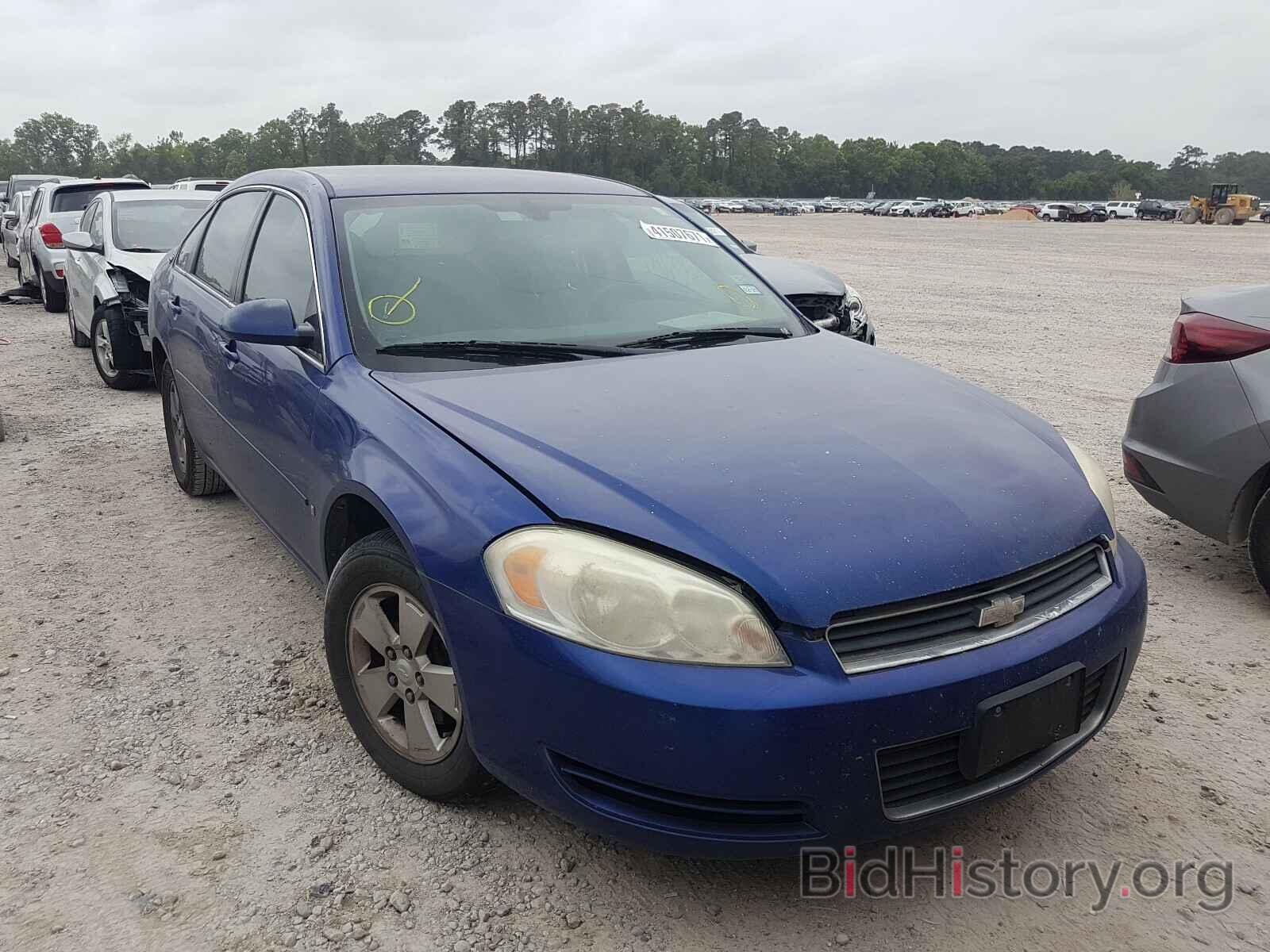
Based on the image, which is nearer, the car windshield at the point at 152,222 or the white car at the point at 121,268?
the white car at the point at 121,268

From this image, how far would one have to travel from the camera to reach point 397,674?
2525 mm

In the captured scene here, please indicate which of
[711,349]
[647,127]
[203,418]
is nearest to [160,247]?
[203,418]

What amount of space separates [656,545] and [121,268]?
738 centimetres

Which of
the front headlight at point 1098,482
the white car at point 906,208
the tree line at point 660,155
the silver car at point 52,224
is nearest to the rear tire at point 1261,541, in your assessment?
the front headlight at point 1098,482

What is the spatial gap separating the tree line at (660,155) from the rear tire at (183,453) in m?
115

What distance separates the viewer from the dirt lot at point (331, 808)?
85.8 inches

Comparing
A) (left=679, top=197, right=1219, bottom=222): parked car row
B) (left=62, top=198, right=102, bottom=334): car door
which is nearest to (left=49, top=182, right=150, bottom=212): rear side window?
(left=62, top=198, right=102, bottom=334): car door

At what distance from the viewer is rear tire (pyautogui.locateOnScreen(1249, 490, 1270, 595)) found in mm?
3555

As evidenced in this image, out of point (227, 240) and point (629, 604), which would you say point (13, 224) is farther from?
point (629, 604)

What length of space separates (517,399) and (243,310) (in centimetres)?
98

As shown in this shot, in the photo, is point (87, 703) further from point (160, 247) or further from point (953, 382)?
point (160, 247)

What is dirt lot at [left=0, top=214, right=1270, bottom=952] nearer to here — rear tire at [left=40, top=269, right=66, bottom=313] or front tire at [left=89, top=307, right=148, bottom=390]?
front tire at [left=89, top=307, right=148, bottom=390]

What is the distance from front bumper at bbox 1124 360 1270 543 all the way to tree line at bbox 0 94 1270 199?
117m

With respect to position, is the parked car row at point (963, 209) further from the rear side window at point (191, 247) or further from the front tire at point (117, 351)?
the rear side window at point (191, 247)
